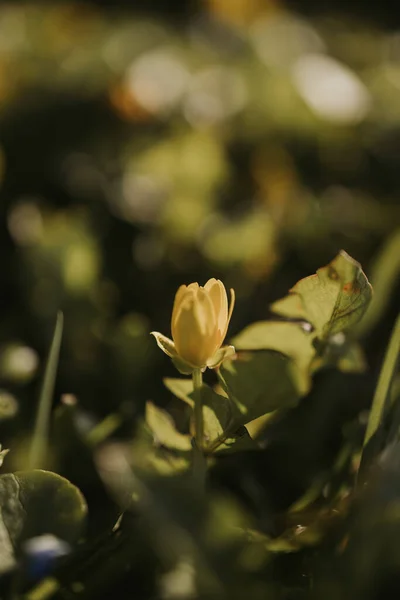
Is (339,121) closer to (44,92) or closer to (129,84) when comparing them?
(129,84)

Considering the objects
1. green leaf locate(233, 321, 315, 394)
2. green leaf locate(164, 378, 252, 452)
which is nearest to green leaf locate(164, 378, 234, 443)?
green leaf locate(164, 378, 252, 452)

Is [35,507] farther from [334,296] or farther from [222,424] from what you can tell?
[334,296]

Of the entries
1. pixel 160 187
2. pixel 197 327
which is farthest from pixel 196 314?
pixel 160 187

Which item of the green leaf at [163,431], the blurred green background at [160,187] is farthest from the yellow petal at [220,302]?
the blurred green background at [160,187]

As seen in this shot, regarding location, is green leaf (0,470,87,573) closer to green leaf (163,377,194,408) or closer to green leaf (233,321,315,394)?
green leaf (163,377,194,408)

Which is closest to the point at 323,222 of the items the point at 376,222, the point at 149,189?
the point at 376,222
